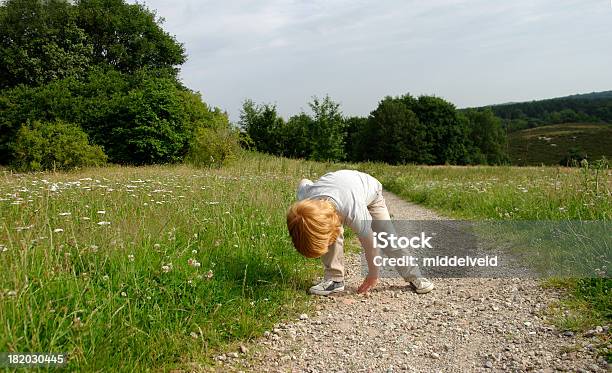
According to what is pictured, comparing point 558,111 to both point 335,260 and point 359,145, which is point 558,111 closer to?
point 359,145

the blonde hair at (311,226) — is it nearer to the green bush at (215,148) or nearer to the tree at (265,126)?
the green bush at (215,148)

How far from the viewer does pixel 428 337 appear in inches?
139

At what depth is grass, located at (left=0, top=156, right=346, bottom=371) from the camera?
2752 mm

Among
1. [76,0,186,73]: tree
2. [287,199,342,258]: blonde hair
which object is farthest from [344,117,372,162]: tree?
[287,199,342,258]: blonde hair

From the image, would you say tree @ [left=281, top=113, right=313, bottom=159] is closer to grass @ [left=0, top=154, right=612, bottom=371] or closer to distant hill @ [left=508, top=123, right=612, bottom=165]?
distant hill @ [left=508, top=123, right=612, bottom=165]

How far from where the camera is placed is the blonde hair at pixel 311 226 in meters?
3.65

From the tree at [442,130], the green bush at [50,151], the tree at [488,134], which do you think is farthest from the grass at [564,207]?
the tree at [488,134]

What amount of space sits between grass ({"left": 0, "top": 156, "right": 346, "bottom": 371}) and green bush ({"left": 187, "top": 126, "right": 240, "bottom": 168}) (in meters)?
13.1

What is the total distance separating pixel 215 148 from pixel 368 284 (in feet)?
48.9

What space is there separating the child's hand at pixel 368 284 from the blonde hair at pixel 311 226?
3.04 ft

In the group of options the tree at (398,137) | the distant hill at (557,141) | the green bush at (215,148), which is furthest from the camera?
the tree at (398,137)

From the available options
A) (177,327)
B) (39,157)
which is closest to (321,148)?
(39,157)

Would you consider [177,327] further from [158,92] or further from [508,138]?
[508,138]

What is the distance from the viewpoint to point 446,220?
843 centimetres
